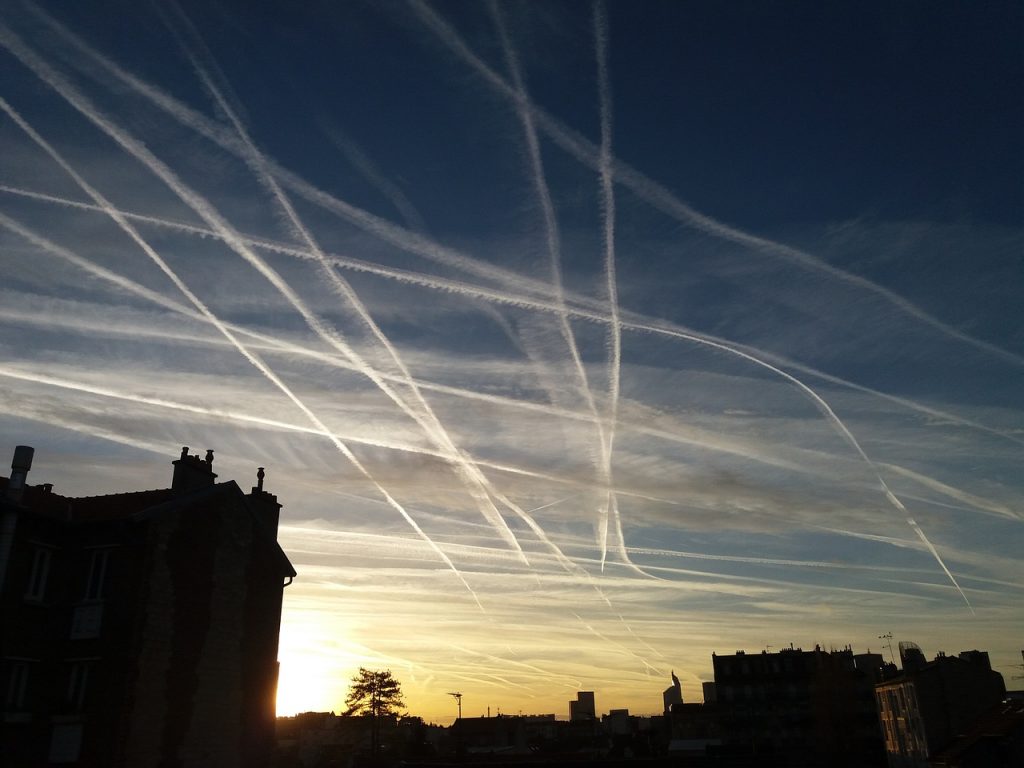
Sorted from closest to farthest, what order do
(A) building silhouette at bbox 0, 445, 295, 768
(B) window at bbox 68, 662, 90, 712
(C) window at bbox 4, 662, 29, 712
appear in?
(C) window at bbox 4, 662, 29, 712
(A) building silhouette at bbox 0, 445, 295, 768
(B) window at bbox 68, 662, 90, 712

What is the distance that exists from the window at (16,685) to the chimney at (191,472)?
302 inches

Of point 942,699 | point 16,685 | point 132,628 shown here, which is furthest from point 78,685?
point 942,699

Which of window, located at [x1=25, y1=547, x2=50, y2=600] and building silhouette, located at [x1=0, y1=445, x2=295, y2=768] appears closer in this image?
building silhouette, located at [x1=0, y1=445, x2=295, y2=768]

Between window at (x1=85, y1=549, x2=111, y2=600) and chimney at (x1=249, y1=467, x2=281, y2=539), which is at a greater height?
chimney at (x1=249, y1=467, x2=281, y2=539)

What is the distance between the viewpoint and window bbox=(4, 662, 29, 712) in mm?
23719

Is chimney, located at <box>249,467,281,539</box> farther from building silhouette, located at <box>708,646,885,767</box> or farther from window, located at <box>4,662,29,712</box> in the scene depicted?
building silhouette, located at <box>708,646,885,767</box>

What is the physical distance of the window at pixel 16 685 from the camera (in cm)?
2372

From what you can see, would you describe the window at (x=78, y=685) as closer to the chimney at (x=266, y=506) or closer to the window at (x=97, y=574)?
the window at (x=97, y=574)

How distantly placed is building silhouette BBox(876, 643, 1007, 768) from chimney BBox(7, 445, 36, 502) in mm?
63618

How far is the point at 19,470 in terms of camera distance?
25.6 meters

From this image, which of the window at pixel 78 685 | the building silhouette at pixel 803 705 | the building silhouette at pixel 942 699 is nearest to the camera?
the window at pixel 78 685

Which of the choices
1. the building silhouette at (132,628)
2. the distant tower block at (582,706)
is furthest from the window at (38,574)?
the distant tower block at (582,706)

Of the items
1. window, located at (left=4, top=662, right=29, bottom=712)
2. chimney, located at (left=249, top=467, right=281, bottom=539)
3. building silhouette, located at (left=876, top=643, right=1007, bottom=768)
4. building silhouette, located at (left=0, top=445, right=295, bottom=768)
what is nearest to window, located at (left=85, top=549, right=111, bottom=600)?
building silhouette, located at (left=0, top=445, right=295, bottom=768)

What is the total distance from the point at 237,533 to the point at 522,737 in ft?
358
